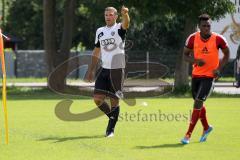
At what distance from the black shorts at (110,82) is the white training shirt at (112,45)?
108 millimetres

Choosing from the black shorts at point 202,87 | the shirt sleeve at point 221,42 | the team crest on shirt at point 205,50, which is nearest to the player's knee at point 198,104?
the black shorts at point 202,87

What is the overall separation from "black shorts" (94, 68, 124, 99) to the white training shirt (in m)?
0.11

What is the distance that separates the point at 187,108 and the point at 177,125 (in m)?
4.77

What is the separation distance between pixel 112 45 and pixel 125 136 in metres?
1.65

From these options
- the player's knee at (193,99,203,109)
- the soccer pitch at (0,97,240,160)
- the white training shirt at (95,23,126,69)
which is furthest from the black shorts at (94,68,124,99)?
the player's knee at (193,99,203,109)

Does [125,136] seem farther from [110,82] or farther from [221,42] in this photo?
[221,42]

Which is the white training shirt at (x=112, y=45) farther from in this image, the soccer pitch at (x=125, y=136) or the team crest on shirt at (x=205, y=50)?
the team crest on shirt at (x=205, y=50)

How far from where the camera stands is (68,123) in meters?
15.7

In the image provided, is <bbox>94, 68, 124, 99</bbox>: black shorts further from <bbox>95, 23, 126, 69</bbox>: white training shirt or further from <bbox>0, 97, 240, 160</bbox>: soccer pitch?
<bbox>0, 97, 240, 160</bbox>: soccer pitch

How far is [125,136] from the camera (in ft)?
43.0

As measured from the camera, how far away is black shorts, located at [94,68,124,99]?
13.2 m

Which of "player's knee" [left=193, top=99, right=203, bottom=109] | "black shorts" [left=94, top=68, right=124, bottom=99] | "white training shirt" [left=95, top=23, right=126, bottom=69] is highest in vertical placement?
"white training shirt" [left=95, top=23, right=126, bottom=69]

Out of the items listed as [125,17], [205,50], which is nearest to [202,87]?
[205,50]

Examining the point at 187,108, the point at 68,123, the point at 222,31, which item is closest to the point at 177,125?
the point at 68,123
